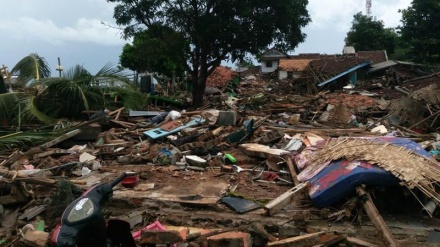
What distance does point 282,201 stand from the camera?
4660 mm

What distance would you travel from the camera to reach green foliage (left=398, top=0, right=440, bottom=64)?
22.9 meters

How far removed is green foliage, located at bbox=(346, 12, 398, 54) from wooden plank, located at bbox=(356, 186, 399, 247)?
115 feet

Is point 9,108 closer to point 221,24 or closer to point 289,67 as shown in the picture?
point 221,24

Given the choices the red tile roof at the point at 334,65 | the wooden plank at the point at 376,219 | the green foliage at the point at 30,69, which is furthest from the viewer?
the red tile roof at the point at 334,65

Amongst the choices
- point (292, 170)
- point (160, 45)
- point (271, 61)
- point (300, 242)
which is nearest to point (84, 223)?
point (300, 242)

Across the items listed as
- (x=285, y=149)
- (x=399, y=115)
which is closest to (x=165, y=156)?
(x=285, y=149)

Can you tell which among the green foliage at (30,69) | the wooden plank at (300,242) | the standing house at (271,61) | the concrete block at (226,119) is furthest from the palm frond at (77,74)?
the standing house at (271,61)

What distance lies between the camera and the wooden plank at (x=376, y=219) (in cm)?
352

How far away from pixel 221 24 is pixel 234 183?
32.8 feet

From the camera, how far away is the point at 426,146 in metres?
7.16

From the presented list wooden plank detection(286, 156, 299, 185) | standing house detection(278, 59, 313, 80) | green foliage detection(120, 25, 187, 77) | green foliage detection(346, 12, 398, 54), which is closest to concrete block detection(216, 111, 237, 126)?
wooden plank detection(286, 156, 299, 185)

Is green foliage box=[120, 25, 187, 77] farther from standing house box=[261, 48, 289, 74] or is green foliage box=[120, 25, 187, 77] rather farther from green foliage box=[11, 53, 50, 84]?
standing house box=[261, 48, 289, 74]

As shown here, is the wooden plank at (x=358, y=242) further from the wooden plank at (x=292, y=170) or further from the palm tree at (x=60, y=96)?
the palm tree at (x=60, y=96)

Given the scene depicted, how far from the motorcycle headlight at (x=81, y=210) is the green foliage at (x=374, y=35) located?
123 feet
